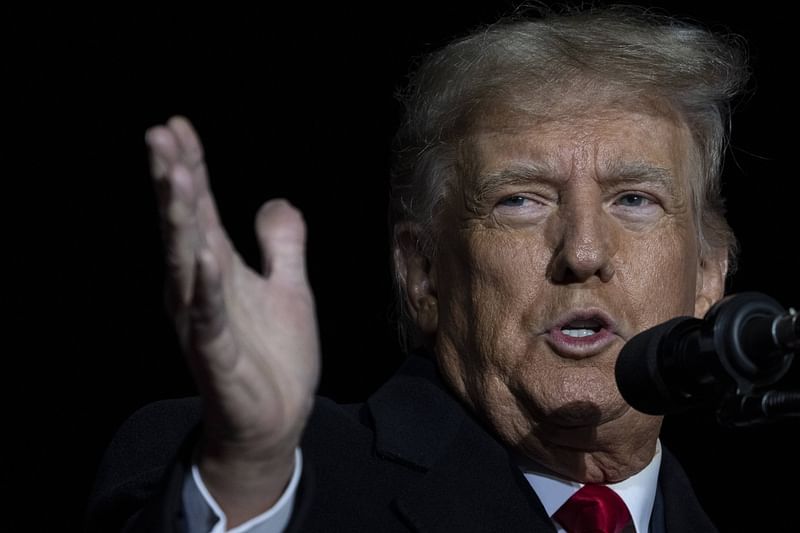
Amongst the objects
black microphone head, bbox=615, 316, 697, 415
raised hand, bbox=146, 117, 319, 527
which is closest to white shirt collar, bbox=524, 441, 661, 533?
black microphone head, bbox=615, 316, 697, 415

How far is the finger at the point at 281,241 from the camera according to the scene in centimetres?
187

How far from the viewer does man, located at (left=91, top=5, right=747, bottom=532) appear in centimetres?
265

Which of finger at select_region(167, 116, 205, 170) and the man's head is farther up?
finger at select_region(167, 116, 205, 170)

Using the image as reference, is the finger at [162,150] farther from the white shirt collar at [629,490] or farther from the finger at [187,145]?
the white shirt collar at [629,490]

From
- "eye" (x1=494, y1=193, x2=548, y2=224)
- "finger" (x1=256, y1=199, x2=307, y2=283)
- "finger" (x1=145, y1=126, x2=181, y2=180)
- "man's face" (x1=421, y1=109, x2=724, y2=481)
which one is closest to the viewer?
"finger" (x1=145, y1=126, x2=181, y2=180)

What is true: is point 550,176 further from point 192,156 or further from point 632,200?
point 192,156

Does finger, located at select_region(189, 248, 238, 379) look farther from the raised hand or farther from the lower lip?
the lower lip

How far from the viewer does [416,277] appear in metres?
3.16

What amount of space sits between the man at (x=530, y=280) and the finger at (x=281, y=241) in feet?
2.37

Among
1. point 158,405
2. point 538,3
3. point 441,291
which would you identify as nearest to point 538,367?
point 441,291

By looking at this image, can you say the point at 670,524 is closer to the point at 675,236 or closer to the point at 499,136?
the point at 675,236

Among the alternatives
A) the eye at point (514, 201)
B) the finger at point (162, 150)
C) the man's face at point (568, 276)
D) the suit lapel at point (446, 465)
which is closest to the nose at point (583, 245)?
the man's face at point (568, 276)

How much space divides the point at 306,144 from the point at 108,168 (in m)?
0.56

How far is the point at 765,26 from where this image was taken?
3.65 meters
